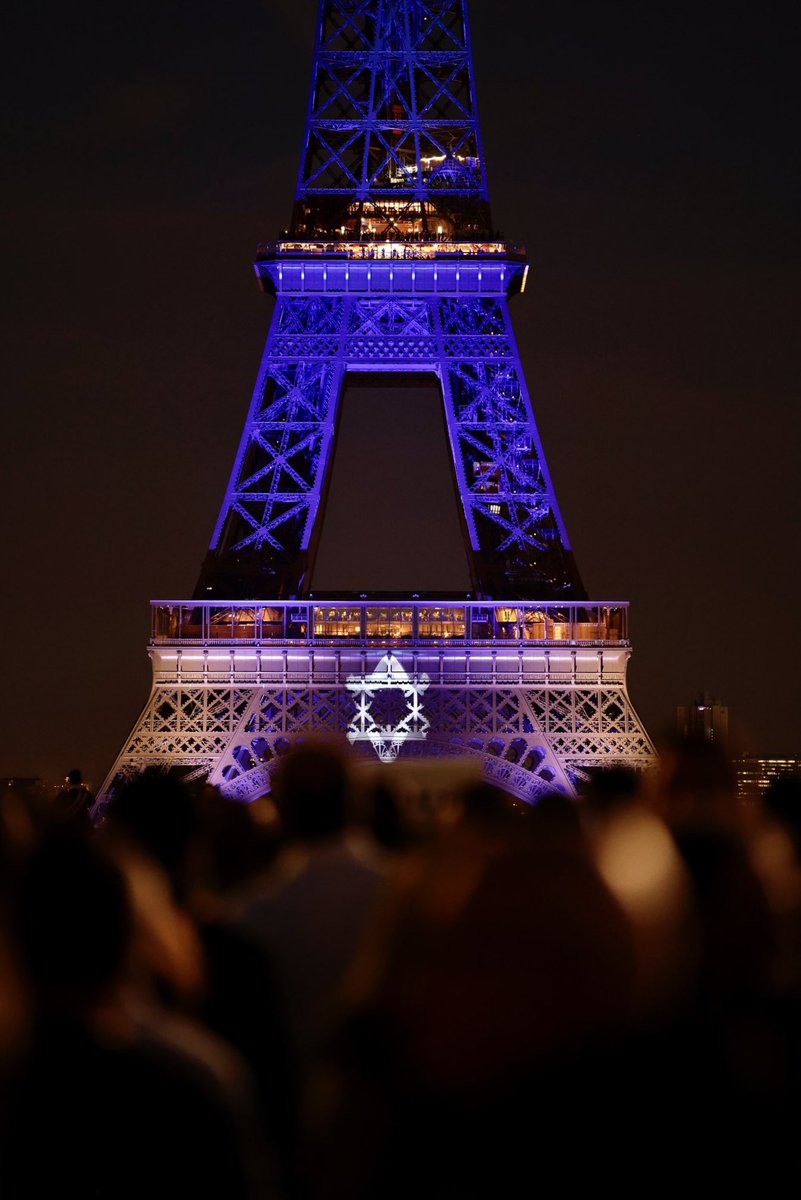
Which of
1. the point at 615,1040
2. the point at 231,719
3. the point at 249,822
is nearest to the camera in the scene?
the point at 615,1040

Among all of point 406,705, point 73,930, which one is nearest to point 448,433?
point 406,705

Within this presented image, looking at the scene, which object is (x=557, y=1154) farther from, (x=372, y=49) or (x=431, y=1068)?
(x=372, y=49)

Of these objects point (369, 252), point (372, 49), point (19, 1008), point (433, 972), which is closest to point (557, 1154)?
point (433, 972)

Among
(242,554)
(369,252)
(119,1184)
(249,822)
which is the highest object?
(369,252)

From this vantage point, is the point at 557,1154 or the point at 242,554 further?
the point at 242,554

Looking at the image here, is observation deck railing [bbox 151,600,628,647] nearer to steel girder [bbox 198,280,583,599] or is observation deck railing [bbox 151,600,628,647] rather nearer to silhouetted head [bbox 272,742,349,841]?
steel girder [bbox 198,280,583,599]

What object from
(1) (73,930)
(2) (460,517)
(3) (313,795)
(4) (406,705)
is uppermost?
(2) (460,517)

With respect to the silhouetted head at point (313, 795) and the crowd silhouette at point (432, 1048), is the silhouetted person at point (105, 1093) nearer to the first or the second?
the crowd silhouette at point (432, 1048)

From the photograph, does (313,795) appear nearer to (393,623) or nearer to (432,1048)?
(432,1048)
